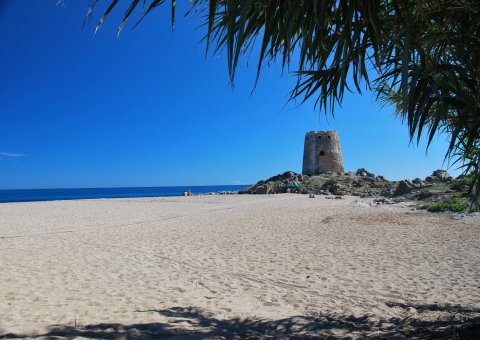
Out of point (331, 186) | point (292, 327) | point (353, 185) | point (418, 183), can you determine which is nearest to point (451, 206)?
point (418, 183)

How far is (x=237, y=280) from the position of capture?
5.43 metres

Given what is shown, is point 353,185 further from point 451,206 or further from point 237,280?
point 237,280

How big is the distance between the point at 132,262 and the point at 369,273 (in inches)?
163

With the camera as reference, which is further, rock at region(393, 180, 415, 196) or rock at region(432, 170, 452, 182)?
rock at region(432, 170, 452, 182)

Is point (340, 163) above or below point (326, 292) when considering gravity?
above

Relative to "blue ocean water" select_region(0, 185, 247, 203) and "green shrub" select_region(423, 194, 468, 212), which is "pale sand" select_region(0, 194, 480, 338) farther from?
"blue ocean water" select_region(0, 185, 247, 203)

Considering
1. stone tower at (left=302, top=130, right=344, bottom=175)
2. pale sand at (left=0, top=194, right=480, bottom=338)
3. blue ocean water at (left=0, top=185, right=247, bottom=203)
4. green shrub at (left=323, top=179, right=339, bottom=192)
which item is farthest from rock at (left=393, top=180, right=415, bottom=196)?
blue ocean water at (left=0, top=185, right=247, bottom=203)

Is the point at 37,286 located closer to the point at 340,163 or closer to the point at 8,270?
the point at 8,270

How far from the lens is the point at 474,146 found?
3.11 m

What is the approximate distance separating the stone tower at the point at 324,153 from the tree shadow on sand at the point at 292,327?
33924mm

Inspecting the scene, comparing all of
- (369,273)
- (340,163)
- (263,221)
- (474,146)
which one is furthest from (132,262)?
(340,163)

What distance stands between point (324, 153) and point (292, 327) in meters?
34.9

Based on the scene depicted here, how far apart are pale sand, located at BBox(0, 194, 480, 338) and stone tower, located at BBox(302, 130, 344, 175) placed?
1078 inches

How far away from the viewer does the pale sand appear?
149 inches
